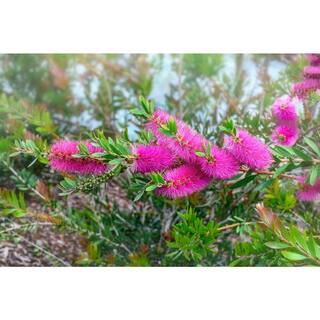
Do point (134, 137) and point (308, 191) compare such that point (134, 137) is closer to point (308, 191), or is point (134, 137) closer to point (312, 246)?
point (308, 191)

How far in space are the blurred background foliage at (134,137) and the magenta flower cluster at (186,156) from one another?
0.17 meters

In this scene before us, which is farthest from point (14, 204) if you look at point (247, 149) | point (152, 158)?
point (247, 149)

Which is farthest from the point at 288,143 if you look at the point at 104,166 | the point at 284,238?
the point at 104,166

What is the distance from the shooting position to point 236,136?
3.69 ft

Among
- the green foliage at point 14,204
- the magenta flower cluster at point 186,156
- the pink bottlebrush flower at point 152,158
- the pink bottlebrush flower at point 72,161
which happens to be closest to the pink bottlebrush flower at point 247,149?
the magenta flower cluster at point 186,156

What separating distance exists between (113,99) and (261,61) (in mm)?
534

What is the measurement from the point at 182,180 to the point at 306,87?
404 millimetres

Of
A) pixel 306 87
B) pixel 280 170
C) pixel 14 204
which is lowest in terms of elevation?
pixel 14 204

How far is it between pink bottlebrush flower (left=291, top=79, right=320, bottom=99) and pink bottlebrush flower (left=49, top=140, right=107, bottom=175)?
46cm

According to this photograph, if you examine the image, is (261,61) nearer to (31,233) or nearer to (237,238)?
(237,238)

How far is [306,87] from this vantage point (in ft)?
4.42

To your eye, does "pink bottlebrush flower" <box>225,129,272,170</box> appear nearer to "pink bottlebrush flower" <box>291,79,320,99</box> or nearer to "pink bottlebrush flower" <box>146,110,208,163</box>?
"pink bottlebrush flower" <box>146,110,208,163</box>

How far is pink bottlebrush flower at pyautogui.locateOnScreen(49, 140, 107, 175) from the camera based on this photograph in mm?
1146

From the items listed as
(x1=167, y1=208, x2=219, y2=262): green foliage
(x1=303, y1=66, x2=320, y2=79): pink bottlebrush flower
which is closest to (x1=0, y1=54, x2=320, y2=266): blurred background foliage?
(x1=167, y1=208, x2=219, y2=262): green foliage
